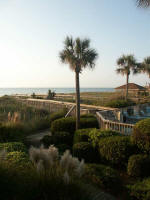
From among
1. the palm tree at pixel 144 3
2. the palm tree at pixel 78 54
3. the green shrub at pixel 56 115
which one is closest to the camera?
the palm tree at pixel 144 3

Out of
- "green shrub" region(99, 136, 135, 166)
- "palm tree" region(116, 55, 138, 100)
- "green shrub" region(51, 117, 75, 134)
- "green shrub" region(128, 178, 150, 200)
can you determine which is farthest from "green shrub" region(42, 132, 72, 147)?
"palm tree" region(116, 55, 138, 100)

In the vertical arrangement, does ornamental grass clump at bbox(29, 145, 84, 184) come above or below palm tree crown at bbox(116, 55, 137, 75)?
below

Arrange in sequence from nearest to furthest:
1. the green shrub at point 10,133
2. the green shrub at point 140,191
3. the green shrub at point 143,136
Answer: the green shrub at point 140,191
the green shrub at point 143,136
the green shrub at point 10,133

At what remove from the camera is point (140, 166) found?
4016mm

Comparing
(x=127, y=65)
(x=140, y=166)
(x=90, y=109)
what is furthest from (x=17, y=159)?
(x=127, y=65)

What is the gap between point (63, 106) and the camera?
13750mm

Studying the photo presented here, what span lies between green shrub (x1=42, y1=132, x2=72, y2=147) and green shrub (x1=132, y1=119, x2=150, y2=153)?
10.3 feet

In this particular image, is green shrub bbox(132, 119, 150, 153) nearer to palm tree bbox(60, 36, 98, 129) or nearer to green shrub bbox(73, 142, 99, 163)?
green shrub bbox(73, 142, 99, 163)

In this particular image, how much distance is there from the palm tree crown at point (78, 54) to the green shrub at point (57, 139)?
126 inches

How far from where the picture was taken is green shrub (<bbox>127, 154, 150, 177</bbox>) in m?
4.02

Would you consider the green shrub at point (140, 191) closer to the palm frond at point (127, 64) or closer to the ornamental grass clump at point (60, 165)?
the ornamental grass clump at point (60, 165)

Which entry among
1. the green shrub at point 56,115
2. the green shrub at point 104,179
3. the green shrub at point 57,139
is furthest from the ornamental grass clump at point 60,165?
the green shrub at point 56,115

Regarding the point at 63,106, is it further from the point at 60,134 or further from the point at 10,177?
the point at 10,177

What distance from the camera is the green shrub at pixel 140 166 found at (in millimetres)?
4023
